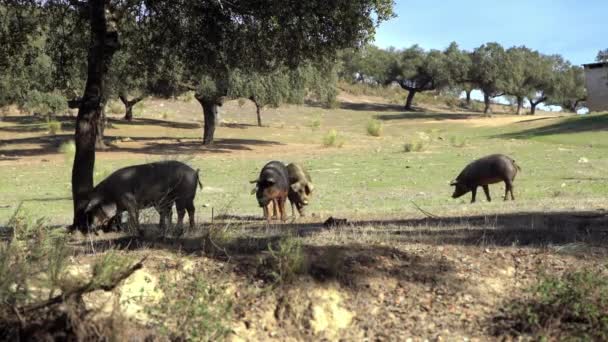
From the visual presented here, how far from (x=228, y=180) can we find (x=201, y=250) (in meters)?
18.2

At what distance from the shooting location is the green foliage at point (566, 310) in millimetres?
6062

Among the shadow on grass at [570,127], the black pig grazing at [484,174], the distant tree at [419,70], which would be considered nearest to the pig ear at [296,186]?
the black pig grazing at [484,174]

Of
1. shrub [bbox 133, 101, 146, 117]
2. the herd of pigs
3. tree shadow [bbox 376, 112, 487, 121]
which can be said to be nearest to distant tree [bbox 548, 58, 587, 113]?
tree shadow [bbox 376, 112, 487, 121]

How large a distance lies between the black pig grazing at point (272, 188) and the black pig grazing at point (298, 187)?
0.85m

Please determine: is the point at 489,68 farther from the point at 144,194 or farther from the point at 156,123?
the point at 144,194

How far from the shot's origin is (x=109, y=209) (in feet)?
35.3

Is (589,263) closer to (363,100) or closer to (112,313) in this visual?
(112,313)

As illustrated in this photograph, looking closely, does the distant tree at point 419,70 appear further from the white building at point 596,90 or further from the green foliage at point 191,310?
the green foliage at point 191,310

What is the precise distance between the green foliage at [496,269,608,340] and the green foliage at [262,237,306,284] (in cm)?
197

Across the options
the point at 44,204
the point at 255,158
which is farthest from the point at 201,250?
the point at 255,158

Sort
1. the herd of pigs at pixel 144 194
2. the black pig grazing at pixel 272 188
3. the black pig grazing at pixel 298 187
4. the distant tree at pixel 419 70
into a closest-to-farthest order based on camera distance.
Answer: the herd of pigs at pixel 144 194, the black pig grazing at pixel 272 188, the black pig grazing at pixel 298 187, the distant tree at pixel 419 70

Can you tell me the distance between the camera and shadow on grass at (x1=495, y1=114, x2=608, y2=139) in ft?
147

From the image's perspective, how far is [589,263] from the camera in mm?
7469

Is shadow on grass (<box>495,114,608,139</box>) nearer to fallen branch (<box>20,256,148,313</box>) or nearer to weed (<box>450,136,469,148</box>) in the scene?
weed (<box>450,136,469,148</box>)
